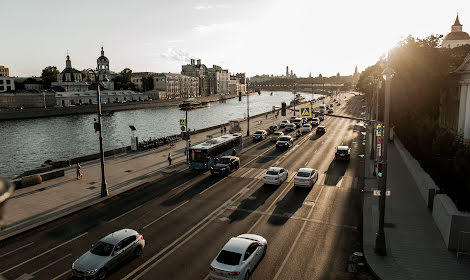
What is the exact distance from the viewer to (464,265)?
44.3ft

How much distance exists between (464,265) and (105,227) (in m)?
16.6

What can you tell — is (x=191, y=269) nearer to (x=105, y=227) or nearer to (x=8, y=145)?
(x=105, y=227)

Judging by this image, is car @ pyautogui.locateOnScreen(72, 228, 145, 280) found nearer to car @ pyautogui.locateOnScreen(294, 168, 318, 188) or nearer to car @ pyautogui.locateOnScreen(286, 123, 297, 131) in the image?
car @ pyautogui.locateOnScreen(294, 168, 318, 188)

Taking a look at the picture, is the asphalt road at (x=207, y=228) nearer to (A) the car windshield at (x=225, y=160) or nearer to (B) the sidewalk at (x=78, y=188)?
(B) the sidewalk at (x=78, y=188)

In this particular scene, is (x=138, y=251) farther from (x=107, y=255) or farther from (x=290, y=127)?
(x=290, y=127)

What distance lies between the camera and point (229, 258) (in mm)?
12570

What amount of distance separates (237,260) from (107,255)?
5.18 metres

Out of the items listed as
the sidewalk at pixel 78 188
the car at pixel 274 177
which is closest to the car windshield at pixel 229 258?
the sidewalk at pixel 78 188

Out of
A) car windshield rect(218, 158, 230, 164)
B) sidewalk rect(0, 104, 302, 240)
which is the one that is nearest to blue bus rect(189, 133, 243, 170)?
car windshield rect(218, 158, 230, 164)

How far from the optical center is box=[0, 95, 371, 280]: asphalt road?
1370 centimetres

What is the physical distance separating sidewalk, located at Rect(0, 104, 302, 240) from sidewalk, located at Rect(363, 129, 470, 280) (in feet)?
49.8

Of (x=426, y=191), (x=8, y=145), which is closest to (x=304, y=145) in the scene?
(x=426, y=191)

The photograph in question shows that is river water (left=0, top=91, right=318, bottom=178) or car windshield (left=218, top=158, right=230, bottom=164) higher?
car windshield (left=218, top=158, right=230, bottom=164)

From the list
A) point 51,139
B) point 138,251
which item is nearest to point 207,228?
point 138,251
